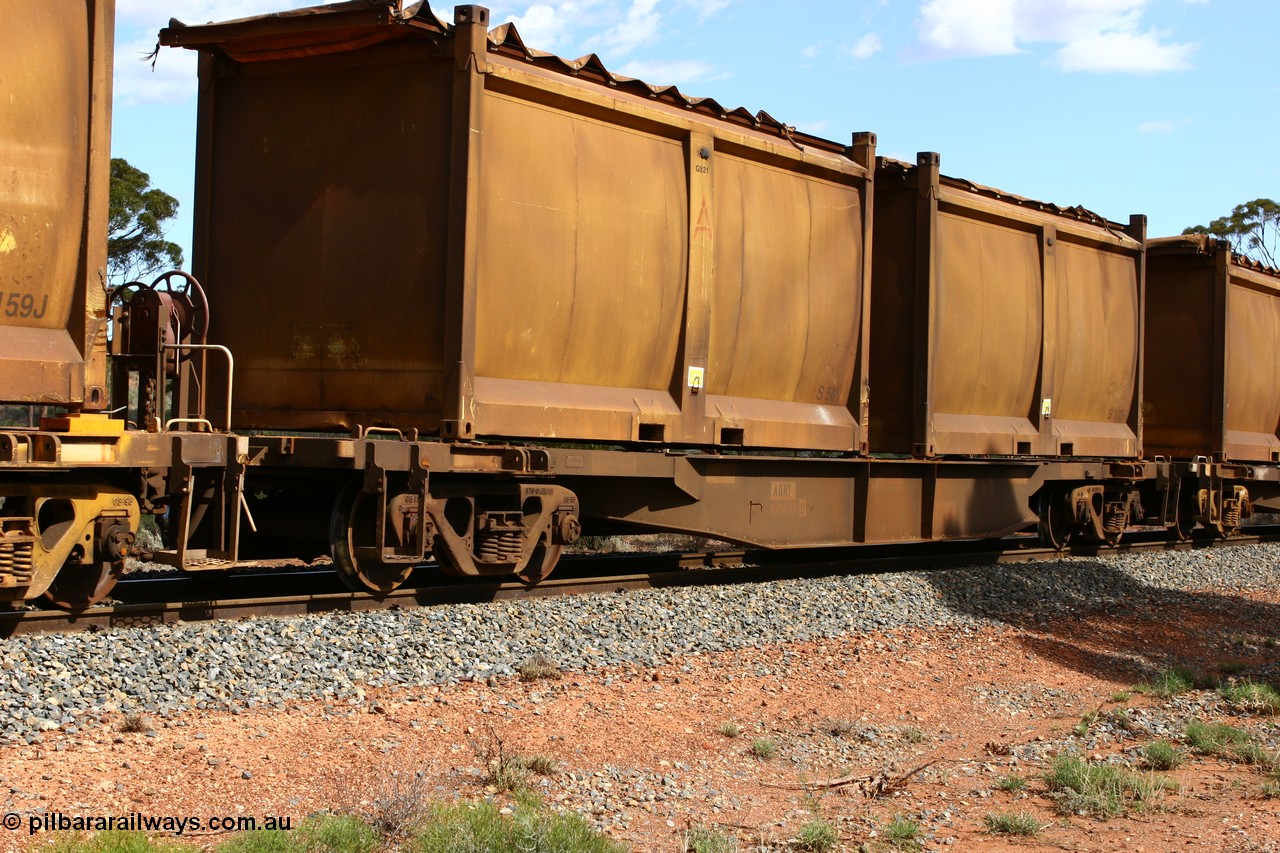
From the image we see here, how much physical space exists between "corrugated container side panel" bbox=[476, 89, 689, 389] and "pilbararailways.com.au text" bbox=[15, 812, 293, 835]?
4.64m

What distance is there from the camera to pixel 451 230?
338 inches

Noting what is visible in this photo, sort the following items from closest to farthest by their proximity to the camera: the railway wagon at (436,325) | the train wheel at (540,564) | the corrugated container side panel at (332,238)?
the railway wagon at (436,325) → the corrugated container side panel at (332,238) → the train wheel at (540,564)

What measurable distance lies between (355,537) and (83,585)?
1.80m

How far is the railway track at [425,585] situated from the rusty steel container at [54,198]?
4.29 feet

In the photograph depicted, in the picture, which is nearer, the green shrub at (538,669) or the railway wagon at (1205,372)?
the green shrub at (538,669)

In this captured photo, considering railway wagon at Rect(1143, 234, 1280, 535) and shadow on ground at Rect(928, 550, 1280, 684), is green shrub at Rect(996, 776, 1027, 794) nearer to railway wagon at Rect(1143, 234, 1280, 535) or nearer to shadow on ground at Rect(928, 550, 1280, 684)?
shadow on ground at Rect(928, 550, 1280, 684)

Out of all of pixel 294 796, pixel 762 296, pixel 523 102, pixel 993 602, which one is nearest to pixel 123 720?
pixel 294 796

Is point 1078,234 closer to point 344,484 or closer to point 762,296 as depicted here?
point 762,296

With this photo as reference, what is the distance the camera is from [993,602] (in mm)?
11086

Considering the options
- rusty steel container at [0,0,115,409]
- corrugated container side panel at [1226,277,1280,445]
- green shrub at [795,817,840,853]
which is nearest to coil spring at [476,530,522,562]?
rusty steel container at [0,0,115,409]

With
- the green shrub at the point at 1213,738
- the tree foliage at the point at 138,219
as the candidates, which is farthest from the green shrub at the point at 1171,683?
the tree foliage at the point at 138,219

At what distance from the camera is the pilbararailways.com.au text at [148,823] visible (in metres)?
4.32

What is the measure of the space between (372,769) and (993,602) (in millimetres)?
7235

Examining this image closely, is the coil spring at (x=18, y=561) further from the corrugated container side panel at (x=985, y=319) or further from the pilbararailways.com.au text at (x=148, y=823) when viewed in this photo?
the corrugated container side panel at (x=985, y=319)
